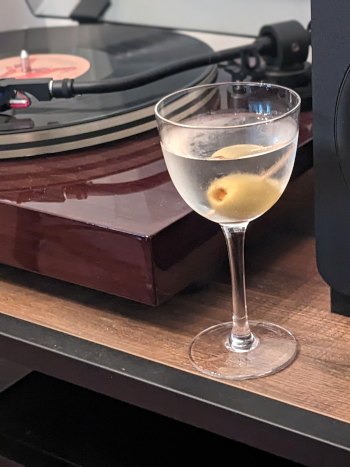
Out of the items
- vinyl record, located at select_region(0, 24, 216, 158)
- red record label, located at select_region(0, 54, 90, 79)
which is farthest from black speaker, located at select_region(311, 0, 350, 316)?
red record label, located at select_region(0, 54, 90, 79)


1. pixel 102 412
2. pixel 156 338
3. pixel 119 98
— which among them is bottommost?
pixel 102 412

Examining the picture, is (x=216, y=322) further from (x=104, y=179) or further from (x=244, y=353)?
(x=104, y=179)

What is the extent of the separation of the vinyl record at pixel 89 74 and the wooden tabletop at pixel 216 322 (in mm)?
133

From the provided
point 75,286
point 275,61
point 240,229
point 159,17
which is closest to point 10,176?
point 75,286

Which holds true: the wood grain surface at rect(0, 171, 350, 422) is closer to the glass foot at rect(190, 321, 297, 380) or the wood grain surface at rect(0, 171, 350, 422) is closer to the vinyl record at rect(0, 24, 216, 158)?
the glass foot at rect(190, 321, 297, 380)

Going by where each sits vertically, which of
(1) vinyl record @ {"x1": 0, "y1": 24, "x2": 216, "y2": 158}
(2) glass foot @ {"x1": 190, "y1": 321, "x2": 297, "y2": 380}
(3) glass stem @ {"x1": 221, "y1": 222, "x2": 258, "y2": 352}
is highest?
(1) vinyl record @ {"x1": 0, "y1": 24, "x2": 216, "y2": 158}

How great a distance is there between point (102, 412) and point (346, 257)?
1.08ft

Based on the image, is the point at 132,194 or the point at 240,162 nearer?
the point at 240,162

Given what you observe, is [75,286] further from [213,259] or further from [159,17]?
[159,17]

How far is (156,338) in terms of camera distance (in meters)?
0.51

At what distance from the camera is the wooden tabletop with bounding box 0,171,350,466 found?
417 millimetres

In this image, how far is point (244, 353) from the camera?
0.49 m

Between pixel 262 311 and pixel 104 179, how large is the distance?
174 millimetres

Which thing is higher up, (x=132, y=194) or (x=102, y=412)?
(x=132, y=194)
